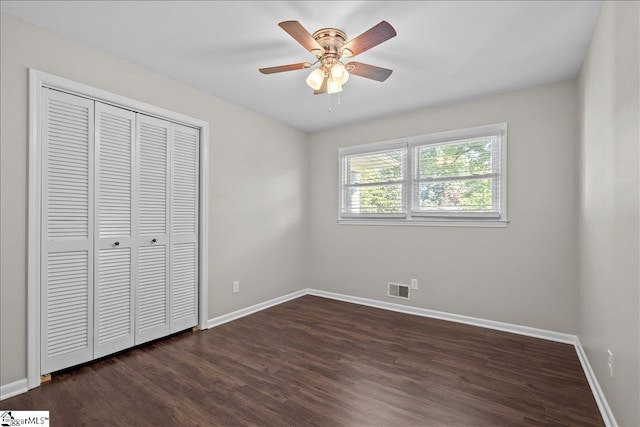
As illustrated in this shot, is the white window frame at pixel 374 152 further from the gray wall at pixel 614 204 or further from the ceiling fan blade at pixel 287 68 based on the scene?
the ceiling fan blade at pixel 287 68

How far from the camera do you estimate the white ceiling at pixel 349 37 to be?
196 centimetres

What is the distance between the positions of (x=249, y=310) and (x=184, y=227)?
4.43ft

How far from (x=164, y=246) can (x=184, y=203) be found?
481 millimetres

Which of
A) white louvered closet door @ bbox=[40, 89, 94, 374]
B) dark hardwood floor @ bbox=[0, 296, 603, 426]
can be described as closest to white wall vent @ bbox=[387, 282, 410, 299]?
dark hardwood floor @ bbox=[0, 296, 603, 426]

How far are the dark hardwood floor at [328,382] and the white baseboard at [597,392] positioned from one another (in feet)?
0.15

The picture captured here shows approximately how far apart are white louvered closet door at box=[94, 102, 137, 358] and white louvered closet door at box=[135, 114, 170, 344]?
0.24 feet

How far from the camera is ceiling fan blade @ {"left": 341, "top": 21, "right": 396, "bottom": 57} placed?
1754mm

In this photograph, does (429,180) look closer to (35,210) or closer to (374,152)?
(374,152)

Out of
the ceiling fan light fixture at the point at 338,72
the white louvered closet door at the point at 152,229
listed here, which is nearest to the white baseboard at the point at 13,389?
the white louvered closet door at the point at 152,229

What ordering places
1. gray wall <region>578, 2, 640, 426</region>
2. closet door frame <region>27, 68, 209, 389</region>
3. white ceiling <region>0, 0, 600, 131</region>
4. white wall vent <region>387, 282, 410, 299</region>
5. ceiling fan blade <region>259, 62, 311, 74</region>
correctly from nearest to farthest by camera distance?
gray wall <region>578, 2, 640, 426</region>
white ceiling <region>0, 0, 600, 131</region>
closet door frame <region>27, 68, 209, 389</region>
ceiling fan blade <region>259, 62, 311, 74</region>
white wall vent <region>387, 282, 410, 299</region>

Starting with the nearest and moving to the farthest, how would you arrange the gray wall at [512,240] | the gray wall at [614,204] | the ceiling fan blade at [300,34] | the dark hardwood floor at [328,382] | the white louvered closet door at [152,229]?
the gray wall at [614,204], the ceiling fan blade at [300,34], the dark hardwood floor at [328,382], the white louvered closet door at [152,229], the gray wall at [512,240]

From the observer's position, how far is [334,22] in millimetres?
2082

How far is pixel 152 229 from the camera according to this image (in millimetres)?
2883

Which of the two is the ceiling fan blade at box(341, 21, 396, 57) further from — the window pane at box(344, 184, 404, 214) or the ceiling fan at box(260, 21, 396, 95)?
the window pane at box(344, 184, 404, 214)
